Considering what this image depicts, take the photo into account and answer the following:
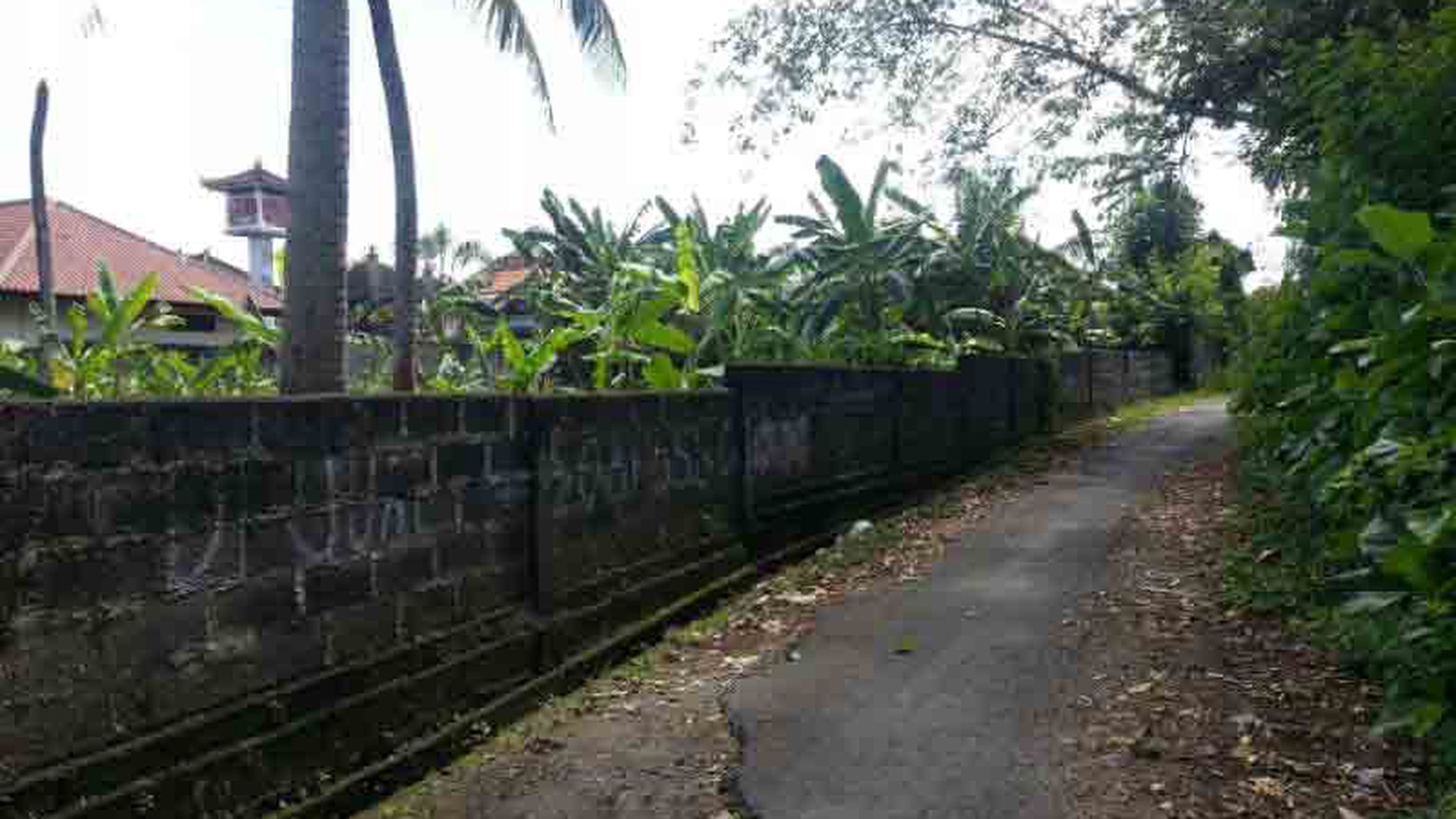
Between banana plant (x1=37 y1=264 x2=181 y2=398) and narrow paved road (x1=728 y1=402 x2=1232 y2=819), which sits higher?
banana plant (x1=37 y1=264 x2=181 y2=398)

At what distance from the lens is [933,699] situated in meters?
4.15

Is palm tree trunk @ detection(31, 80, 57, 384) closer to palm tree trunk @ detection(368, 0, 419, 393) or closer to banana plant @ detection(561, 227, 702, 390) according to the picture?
palm tree trunk @ detection(368, 0, 419, 393)

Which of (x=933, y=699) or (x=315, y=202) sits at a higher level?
(x=315, y=202)

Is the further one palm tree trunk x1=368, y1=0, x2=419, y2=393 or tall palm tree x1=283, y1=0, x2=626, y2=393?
palm tree trunk x1=368, y1=0, x2=419, y2=393

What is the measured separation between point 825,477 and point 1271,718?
4.12 m

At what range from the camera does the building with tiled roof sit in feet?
65.1

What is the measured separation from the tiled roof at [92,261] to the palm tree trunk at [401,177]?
12.0 m

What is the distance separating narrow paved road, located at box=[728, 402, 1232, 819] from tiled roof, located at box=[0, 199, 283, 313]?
17.6 m

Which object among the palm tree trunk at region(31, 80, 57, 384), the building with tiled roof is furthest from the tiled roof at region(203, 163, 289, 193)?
the palm tree trunk at region(31, 80, 57, 384)

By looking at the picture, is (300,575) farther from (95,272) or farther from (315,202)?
(95,272)

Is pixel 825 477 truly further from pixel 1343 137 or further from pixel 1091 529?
pixel 1343 137

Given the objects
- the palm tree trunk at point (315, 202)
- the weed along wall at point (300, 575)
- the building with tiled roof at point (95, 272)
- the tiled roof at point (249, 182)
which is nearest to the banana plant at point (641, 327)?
the weed along wall at point (300, 575)

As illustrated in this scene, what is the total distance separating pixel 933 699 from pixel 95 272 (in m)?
24.3

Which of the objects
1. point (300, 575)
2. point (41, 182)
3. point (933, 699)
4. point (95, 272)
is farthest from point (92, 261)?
point (933, 699)
